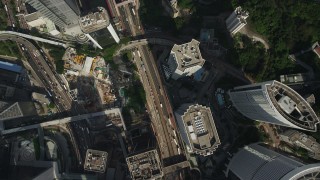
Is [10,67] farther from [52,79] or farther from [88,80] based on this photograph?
[88,80]

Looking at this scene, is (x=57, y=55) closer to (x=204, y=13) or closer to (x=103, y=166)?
(x=103, y=166)

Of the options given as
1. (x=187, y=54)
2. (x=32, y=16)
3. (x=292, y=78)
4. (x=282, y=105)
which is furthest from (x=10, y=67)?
(x=292, y=78)

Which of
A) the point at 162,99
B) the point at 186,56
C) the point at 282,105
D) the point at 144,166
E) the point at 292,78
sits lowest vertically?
the point at 144,166

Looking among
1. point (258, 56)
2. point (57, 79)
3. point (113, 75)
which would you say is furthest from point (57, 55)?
point (258, 56)

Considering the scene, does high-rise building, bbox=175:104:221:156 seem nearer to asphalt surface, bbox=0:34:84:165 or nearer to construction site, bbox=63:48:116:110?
construction site, bbox=63:48:116:110

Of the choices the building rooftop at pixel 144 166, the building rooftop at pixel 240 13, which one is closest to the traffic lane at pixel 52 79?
the building rooftop at pixel 144 166

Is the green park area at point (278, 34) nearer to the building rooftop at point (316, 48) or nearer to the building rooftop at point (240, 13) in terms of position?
the building rooftop at point (316, 48)

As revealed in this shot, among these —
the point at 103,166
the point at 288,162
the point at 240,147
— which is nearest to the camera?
the point at 288,162
